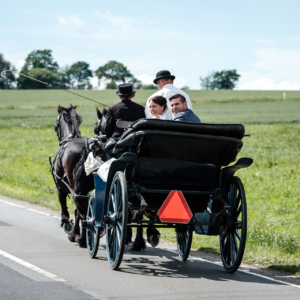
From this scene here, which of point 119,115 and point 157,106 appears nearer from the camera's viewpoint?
point 157,106

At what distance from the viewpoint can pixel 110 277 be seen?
6078 millimetres

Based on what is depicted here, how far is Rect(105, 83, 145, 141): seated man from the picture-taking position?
301 inches

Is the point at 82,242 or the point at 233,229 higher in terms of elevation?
the point at 233,229

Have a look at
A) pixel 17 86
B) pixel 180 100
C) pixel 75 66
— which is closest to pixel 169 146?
pixel 180 100

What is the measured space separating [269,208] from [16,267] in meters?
7.68

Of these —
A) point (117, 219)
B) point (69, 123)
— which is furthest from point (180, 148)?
point (69, 123)

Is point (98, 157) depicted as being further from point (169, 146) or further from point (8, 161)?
point (8, 161)

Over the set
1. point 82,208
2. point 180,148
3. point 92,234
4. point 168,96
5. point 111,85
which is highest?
point 111,85

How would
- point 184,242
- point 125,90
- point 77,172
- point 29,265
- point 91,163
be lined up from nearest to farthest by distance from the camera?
1. point 29,265
2. point 184,242
3. point 125,90
4. point 91,163
5. point 77,172

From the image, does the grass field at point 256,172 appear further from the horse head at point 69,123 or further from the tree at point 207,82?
the tree at point 207,82

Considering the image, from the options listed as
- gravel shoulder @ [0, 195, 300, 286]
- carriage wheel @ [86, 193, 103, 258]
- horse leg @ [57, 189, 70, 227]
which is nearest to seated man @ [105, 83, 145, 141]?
carriage wheel @ [86, 193, 103, 258]

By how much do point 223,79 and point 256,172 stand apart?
11131 cm

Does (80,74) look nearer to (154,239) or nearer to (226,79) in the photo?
(226,79)

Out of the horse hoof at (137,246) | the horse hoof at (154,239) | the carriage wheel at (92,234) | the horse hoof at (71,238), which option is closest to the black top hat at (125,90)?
the carriage wheel at (92,234)
